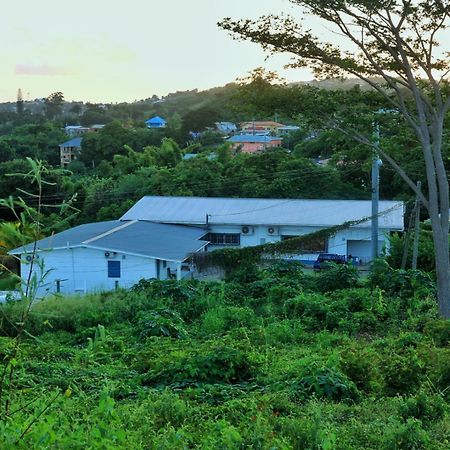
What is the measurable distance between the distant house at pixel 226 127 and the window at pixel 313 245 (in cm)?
3850

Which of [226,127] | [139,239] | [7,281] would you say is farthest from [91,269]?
[226,127]

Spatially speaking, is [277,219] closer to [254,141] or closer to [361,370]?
[361,370]

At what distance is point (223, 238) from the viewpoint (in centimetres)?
2362

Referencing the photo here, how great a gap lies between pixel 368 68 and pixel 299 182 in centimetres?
1744

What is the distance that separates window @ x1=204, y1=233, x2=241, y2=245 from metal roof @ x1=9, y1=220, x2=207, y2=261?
0.64 m

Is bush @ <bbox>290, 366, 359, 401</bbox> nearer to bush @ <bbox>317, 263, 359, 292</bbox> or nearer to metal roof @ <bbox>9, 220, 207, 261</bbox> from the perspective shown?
bush @ <bbox>317, 263, 359, 292</bbox>

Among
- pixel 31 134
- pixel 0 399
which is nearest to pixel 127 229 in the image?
pixel 0 399

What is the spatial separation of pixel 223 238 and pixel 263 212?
1.73 meters

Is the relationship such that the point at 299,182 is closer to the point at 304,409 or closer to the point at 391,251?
the point at 391,251

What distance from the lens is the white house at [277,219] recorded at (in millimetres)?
22016

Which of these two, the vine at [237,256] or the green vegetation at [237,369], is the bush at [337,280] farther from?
the vine at [237,256]

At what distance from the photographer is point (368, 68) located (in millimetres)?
10742

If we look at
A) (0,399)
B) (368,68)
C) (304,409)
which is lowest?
(304,409)


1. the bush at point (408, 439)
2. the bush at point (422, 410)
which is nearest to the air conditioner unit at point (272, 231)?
the bush at point (422, 410)
